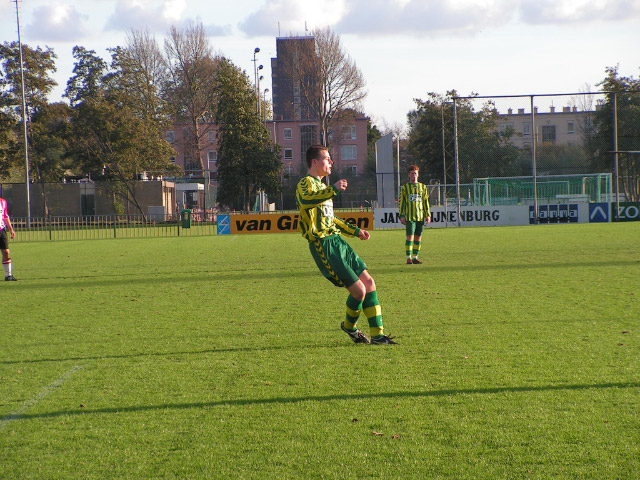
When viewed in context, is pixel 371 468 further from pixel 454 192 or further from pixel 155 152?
pixel 155 152

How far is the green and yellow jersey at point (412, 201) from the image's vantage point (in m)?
15.2

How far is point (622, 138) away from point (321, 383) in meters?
26.7

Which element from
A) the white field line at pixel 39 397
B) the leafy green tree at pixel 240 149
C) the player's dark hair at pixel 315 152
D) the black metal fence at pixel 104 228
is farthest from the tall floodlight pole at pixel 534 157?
the white field line at pixel 39 397

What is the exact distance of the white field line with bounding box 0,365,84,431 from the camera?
15.0ft

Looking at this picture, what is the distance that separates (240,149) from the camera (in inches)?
1757

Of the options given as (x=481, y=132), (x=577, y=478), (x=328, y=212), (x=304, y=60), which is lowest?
(x=577, y=478)

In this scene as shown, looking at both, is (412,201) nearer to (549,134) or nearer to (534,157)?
(534,157)

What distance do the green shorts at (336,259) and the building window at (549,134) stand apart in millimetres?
24065

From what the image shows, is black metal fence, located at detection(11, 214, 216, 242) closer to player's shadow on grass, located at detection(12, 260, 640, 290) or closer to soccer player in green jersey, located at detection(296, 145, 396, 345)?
player's shadow on grass, located at detection(12, 260, 640, 290)

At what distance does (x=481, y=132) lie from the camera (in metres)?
28.8

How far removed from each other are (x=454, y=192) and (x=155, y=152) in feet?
82.8

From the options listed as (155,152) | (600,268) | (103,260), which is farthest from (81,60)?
(600,268)

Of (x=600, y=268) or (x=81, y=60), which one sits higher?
(x=81, y=60)

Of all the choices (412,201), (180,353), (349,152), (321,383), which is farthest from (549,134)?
(349,152)
